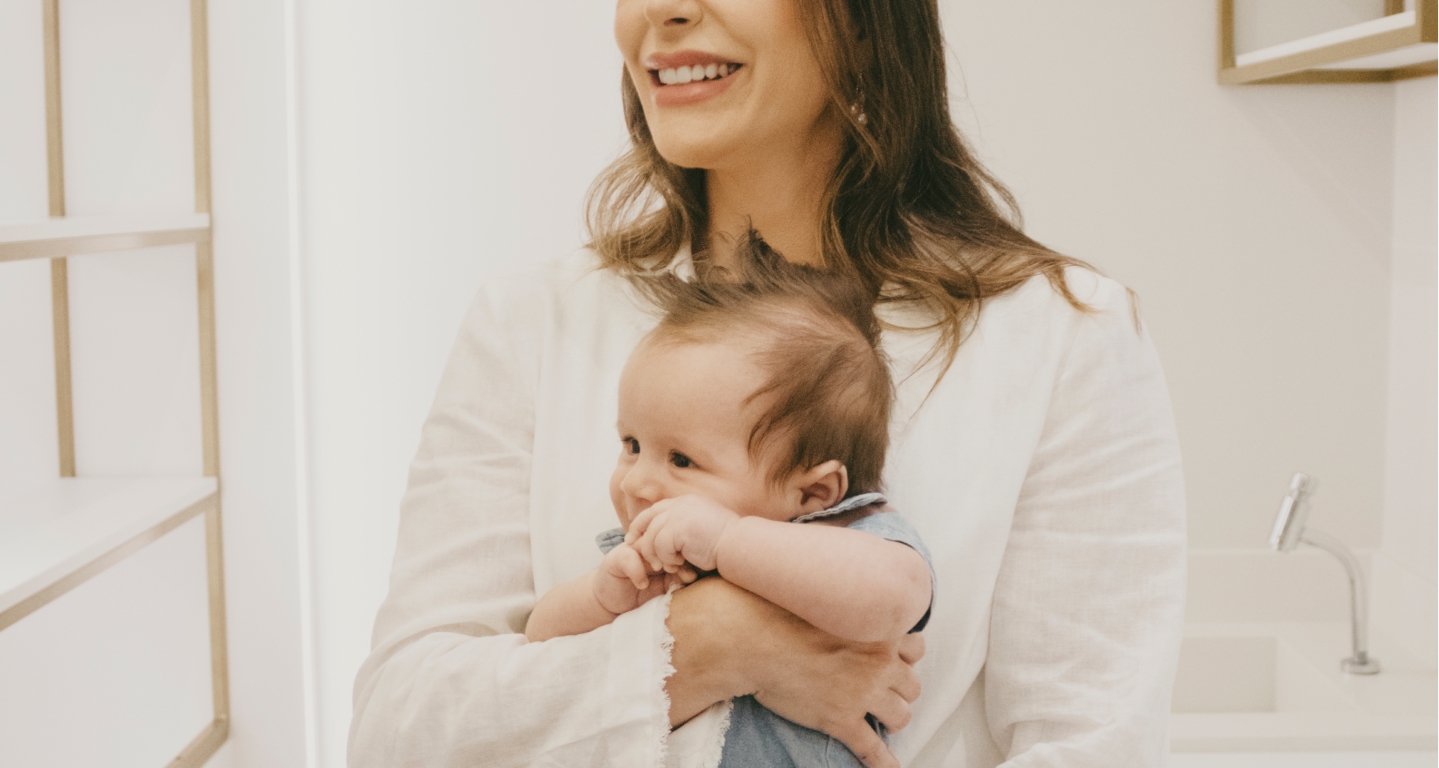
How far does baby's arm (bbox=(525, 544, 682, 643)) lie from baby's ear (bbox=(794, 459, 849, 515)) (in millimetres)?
105

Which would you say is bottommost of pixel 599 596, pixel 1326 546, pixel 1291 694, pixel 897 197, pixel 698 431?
pixel 1291 694

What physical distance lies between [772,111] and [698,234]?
0.16m

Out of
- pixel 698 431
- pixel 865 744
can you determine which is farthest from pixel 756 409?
pixel 865 744

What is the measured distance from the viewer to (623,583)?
0.87m

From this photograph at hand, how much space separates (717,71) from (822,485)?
406 millimetres

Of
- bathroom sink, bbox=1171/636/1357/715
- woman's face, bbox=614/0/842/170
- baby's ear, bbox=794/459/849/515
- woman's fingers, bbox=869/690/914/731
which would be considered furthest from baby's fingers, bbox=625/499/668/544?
bathroom sink, bbox=1171/636/1357/715

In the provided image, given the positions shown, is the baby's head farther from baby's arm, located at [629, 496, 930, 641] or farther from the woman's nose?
the woman's nose

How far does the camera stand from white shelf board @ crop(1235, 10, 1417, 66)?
1371 millimetres

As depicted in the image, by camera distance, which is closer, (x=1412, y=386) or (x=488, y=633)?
(x=488, y=633)

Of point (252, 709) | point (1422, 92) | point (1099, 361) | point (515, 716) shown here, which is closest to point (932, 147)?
point (1099, 361)

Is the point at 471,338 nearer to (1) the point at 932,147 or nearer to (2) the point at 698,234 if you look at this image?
(2) the point at 698,234

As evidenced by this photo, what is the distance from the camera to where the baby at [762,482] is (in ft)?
2.69

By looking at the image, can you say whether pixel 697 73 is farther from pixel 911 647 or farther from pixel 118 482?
pixel 118 482

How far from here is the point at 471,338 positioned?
3.43 ft
